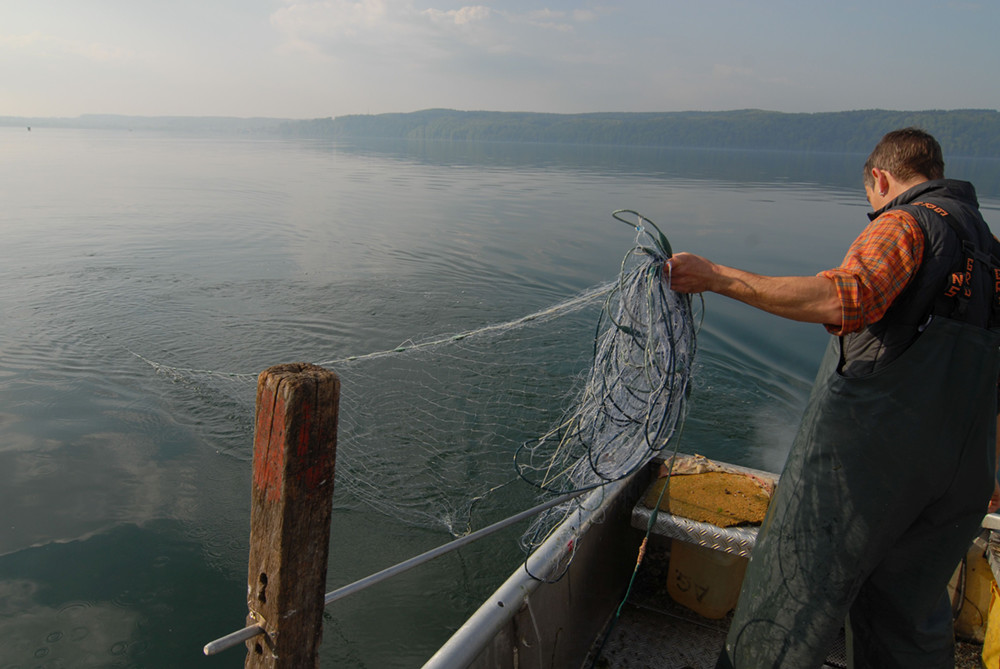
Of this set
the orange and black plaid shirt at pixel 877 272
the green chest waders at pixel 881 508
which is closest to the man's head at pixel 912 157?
the orange and black plaid shirt at pixel 877 272

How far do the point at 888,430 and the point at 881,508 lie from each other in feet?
0.90

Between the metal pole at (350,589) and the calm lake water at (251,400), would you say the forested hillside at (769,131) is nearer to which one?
the calm lake water at (251,400)

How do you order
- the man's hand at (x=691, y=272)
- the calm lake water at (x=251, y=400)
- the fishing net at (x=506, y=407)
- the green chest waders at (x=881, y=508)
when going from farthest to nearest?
the calm lake water at (x=251, y=400)
the fishing net at (x=506, y=407)
the man's hand at (x=691, y=272)
the green chest waders at (x=881, y=508)

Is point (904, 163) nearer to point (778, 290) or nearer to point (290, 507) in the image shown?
point (778, 290)

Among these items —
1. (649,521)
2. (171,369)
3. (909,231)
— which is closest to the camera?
(909,231)

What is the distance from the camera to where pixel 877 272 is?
5.90ft

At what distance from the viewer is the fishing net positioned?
284cm

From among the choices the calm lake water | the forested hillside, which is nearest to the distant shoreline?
the forested hillside

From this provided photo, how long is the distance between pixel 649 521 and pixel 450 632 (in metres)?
1.72

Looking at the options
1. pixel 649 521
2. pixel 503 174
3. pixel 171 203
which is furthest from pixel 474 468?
pixel 503 174

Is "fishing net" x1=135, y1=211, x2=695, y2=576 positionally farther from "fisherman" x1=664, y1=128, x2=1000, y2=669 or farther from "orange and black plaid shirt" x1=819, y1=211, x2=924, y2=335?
"orange and black plaid shirt" x1=819, y1=211, x2=924, y2=335

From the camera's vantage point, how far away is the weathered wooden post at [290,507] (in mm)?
1569

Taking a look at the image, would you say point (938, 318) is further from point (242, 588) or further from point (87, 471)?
point (87, 471)

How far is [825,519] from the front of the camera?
6.85ft
